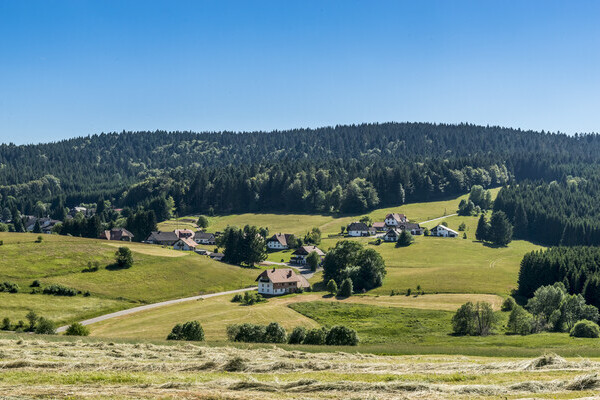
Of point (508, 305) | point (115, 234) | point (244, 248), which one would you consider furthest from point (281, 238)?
point (508, 305)

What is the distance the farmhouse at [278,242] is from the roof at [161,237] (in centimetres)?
3082

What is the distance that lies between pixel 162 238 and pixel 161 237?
2.41ft

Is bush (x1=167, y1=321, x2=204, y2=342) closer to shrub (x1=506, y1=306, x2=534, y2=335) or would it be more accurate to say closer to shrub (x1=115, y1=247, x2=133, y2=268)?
shrub (x1=506, y1=306, x2=534, y2=335)

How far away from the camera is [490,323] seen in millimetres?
73438

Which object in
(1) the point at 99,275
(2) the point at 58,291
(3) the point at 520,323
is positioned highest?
(3) the point at 520,323

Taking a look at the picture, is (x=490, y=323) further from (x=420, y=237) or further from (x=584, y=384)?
Result: (x=420, y=237)

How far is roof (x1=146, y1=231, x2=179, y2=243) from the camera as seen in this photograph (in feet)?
532

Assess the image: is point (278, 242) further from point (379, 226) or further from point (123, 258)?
point (123, 258)

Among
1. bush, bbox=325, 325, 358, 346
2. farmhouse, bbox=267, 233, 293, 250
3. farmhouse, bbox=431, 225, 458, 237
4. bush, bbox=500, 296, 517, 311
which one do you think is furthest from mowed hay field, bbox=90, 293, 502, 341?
farmhouse, bbox=431, 225, 458, 237

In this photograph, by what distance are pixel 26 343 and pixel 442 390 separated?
36.3m

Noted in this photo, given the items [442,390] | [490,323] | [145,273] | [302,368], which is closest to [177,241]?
[145,273]

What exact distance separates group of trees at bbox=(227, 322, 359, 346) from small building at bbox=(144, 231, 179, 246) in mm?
103443

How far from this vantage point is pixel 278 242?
16688 cm

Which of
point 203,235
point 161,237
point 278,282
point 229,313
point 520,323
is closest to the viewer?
point 520,323
